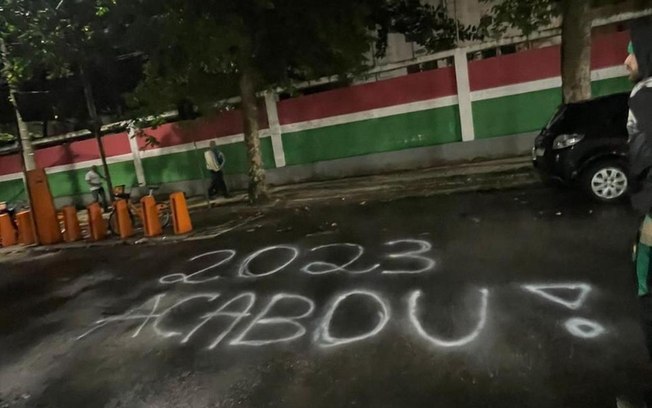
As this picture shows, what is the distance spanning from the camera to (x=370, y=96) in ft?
54.2

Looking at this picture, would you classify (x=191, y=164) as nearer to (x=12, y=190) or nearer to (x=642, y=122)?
(x=12, y=190)

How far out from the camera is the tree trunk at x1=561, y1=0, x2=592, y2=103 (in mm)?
11180

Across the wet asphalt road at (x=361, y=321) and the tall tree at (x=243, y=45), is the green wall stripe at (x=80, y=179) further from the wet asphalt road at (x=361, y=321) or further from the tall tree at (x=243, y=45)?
the wet asphalt road at (x=361, y=321)

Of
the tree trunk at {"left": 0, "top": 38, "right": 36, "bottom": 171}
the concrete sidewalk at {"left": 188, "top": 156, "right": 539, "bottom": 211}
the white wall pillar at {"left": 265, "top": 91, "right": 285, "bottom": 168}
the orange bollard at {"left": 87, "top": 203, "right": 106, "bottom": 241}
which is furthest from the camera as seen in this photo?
the white wall pillar at {"left": 265, "top": 91, "right": 285, "bottom": 168}

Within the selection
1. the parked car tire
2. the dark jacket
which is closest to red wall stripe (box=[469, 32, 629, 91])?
the parked car tire

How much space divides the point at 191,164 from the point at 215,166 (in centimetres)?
329

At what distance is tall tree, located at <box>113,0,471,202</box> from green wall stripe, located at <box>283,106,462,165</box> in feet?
6.85

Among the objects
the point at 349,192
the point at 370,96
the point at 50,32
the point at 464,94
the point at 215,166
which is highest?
the point at 50,32

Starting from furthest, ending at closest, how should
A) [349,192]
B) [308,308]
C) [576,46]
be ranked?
[349,192] → [576,46] → [308,308]

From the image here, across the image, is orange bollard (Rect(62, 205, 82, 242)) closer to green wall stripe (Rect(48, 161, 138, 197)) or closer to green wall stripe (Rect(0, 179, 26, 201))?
green wall stripe (Rect(48, 161, 138, 197))

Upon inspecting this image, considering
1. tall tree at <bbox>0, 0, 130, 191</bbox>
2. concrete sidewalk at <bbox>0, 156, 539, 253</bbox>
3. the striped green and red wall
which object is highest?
tall tree at <bbox>0, 0, 130, 191</bbox>

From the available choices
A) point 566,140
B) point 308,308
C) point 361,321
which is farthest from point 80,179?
point 361,321

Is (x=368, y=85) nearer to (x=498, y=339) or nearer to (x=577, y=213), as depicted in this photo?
(x=577, y=213)

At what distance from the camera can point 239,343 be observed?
5.38m
